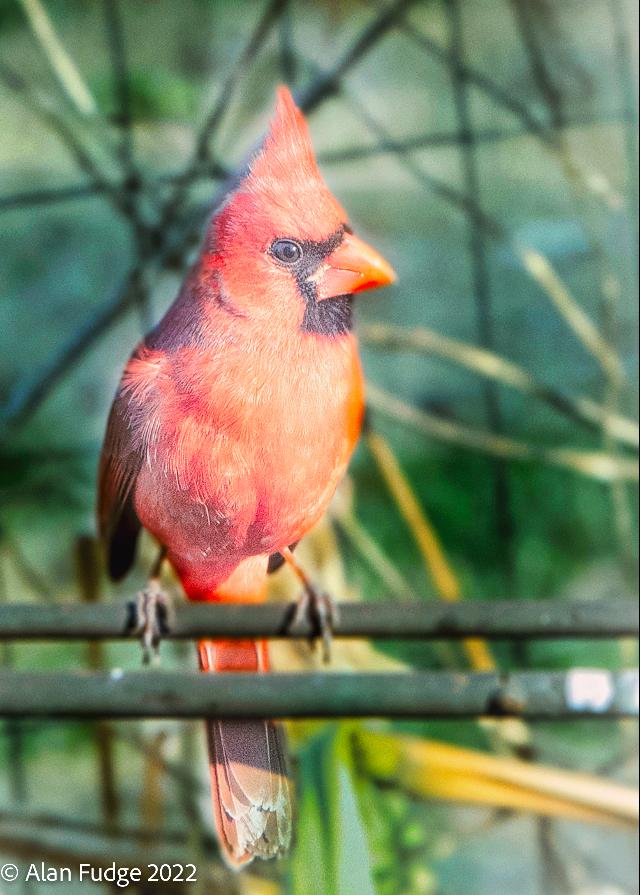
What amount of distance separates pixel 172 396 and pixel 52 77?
0.46m

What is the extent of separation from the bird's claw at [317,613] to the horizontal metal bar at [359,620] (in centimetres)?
2

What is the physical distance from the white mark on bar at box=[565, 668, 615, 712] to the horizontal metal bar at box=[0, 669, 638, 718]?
14 mm

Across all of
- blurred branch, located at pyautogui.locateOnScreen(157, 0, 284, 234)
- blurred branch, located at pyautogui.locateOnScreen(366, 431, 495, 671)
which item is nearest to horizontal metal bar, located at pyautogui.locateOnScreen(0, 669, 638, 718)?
blurred branch, located at pyautogui.locateOnScreen(366, 431, 495, 671)

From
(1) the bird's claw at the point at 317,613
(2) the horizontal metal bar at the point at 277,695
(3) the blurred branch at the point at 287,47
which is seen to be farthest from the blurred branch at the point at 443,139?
(2) the horizontal metal bar at the point at 277,695

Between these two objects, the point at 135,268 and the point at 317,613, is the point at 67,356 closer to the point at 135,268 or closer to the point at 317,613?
the point at 135,268

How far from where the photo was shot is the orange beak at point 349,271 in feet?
2.86

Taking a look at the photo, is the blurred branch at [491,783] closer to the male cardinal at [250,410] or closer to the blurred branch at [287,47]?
the male cardinal at [250,410]

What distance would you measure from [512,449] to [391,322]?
0.75 ft

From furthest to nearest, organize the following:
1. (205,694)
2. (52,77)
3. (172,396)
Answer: (52,77), (172,396), (205,694)

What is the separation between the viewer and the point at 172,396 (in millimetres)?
870

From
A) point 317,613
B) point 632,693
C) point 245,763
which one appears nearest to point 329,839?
point 245,763

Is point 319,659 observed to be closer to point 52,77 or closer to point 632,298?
point 632,298

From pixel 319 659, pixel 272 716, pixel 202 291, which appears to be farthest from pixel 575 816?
pixel 202 291

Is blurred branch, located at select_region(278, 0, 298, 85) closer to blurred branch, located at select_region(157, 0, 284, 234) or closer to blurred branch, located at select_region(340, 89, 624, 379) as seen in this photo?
blurred branch, located at select_region(157, 0, 284, 234)
